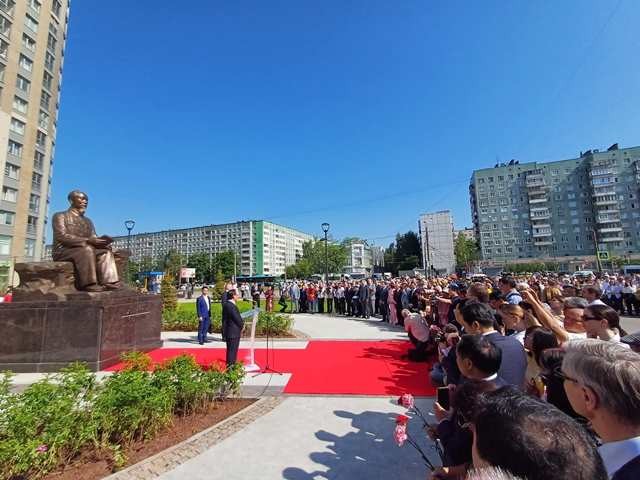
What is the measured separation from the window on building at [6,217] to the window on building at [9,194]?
1362mm

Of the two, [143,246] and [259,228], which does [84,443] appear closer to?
[259,228]

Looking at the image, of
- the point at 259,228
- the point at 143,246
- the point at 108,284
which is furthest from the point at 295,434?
the point at 143,246

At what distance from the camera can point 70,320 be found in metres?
7.30

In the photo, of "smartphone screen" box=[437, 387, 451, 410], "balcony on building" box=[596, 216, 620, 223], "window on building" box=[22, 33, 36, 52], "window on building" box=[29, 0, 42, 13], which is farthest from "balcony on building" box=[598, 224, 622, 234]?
"window on building" box=[29, 0, 42, 13]

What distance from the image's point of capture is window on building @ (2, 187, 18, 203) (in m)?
33.4

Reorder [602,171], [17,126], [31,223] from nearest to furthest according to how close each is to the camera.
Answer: [17,126] < [31,223] < [602,171]

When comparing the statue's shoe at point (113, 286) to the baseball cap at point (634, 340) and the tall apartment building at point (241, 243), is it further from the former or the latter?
the tall apartment building at point (241, 243)

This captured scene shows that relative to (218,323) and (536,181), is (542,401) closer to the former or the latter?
(218,323)

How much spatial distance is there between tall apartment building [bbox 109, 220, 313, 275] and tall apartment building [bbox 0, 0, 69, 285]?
7696 cm

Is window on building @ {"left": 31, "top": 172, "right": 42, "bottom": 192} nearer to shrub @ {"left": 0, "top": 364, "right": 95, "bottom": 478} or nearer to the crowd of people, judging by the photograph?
shrub @ {"left": 0, "top": 364, "right": 95, "bottom": 478}

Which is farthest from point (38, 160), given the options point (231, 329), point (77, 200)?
point (231, 329)

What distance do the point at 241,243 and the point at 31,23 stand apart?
94262mm

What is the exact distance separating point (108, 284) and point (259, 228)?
11760 centimetres

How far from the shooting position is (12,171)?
3434 centimetres
